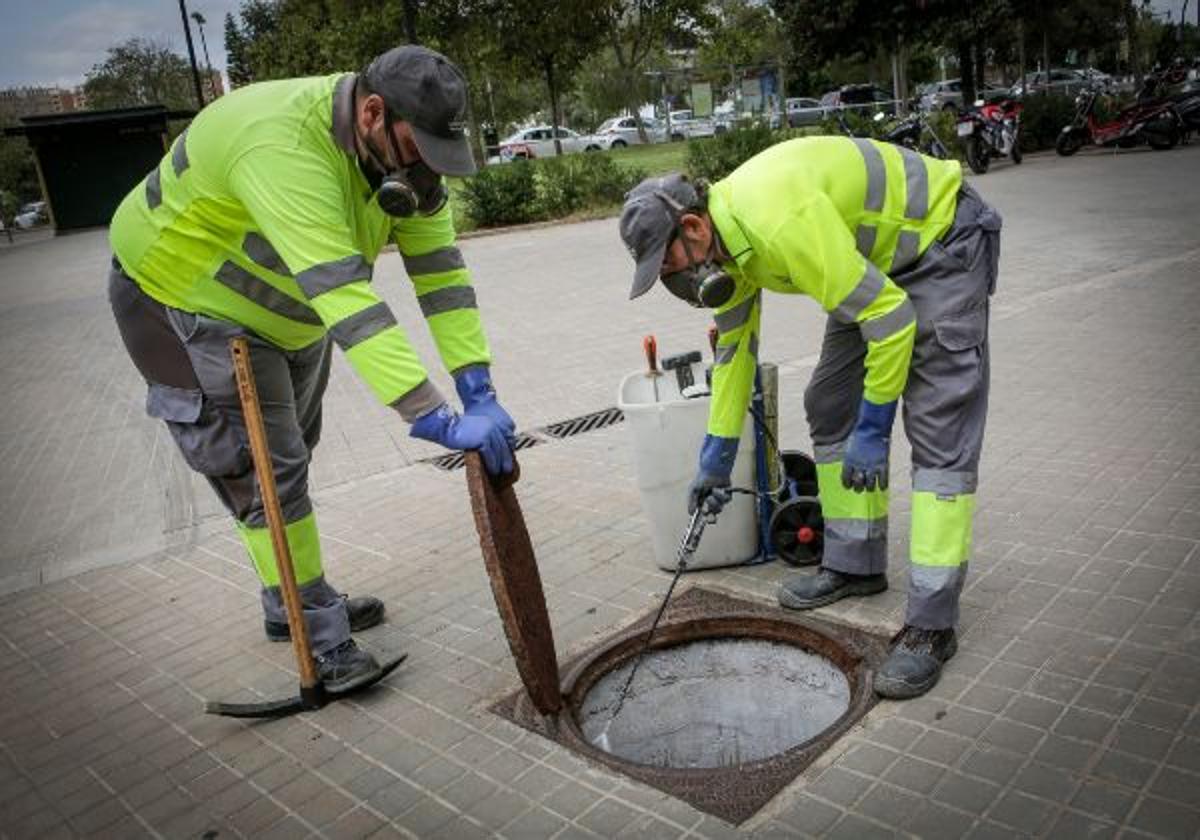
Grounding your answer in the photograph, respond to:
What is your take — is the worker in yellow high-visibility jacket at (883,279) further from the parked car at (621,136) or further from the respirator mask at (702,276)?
the parked car at (621,136)

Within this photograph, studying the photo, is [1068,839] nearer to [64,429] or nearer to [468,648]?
[468,648]

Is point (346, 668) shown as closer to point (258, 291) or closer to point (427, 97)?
point (258, 291)

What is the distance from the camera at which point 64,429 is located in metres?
7.30

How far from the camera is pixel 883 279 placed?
270 centimetres

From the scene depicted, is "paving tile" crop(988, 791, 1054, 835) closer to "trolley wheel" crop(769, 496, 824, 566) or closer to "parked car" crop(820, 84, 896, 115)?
"trolley wheel" crop(769, 496, 824, 566)

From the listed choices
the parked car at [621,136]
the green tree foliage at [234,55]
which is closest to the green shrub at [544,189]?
the parked car at [621,136]

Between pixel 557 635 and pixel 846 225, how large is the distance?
1.79 m

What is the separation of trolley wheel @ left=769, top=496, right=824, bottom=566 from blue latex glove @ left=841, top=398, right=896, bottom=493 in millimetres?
968

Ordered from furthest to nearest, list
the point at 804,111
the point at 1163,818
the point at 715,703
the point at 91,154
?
the point at 804,111 → the point at 91,154 → the point at 715,703 → the point at 1163,818

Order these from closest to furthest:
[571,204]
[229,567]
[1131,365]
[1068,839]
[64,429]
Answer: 1. [1068,839]
2. [229,567]
3. [1131,365]
4. [64,429]
5. [571,204]

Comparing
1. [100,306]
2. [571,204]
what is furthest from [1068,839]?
[571,204]

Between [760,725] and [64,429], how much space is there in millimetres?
6026

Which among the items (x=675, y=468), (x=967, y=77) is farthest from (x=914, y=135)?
(x=675, y=468)

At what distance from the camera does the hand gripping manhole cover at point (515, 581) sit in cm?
283
